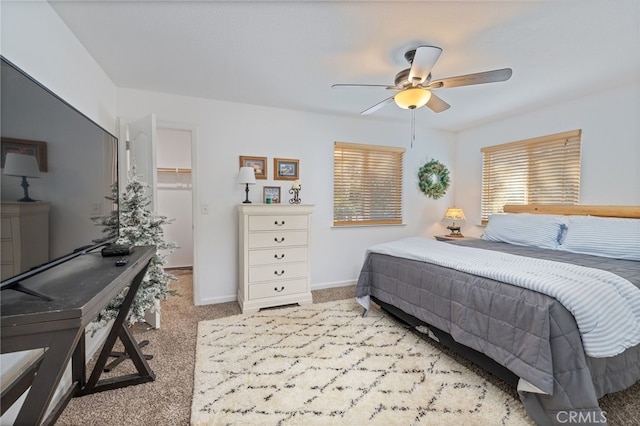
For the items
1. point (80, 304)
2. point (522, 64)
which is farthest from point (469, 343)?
point (522, 64)

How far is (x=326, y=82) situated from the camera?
109 inches

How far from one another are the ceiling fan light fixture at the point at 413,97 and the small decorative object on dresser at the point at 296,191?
5.16ft

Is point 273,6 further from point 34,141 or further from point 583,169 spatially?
point 583,169

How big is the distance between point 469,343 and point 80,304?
2044mm

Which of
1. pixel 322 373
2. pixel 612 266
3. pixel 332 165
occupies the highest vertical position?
pixel 332 165

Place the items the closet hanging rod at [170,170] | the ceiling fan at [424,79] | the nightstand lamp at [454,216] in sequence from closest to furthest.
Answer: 1. the ceiling fan at [424,79]
2. the nightstand lamp at [454,216]
3. the closet hanging rod at [170,170]

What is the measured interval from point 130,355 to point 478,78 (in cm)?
303

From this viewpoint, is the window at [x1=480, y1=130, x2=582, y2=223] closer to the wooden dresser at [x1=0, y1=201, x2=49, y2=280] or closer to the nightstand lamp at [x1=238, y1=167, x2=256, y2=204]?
the nightstand lamp at [x1=238, y1=167, x2=256, y2=204]

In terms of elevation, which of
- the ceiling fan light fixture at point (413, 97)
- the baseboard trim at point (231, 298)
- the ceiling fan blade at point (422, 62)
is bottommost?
the baseboard trim at point (231, 298)

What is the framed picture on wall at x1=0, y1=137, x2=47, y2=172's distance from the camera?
0.92 metres

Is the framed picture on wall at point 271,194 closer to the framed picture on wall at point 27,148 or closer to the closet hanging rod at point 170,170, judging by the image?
the closet hanging rod at point 170,170

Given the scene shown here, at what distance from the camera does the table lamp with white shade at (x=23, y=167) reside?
3.08 feet

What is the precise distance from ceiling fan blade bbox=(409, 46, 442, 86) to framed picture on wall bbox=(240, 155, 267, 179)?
6.45 feet

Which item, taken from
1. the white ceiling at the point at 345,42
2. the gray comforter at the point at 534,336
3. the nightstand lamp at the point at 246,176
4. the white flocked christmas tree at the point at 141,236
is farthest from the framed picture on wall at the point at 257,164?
the gray comforter at the point at 534,336
